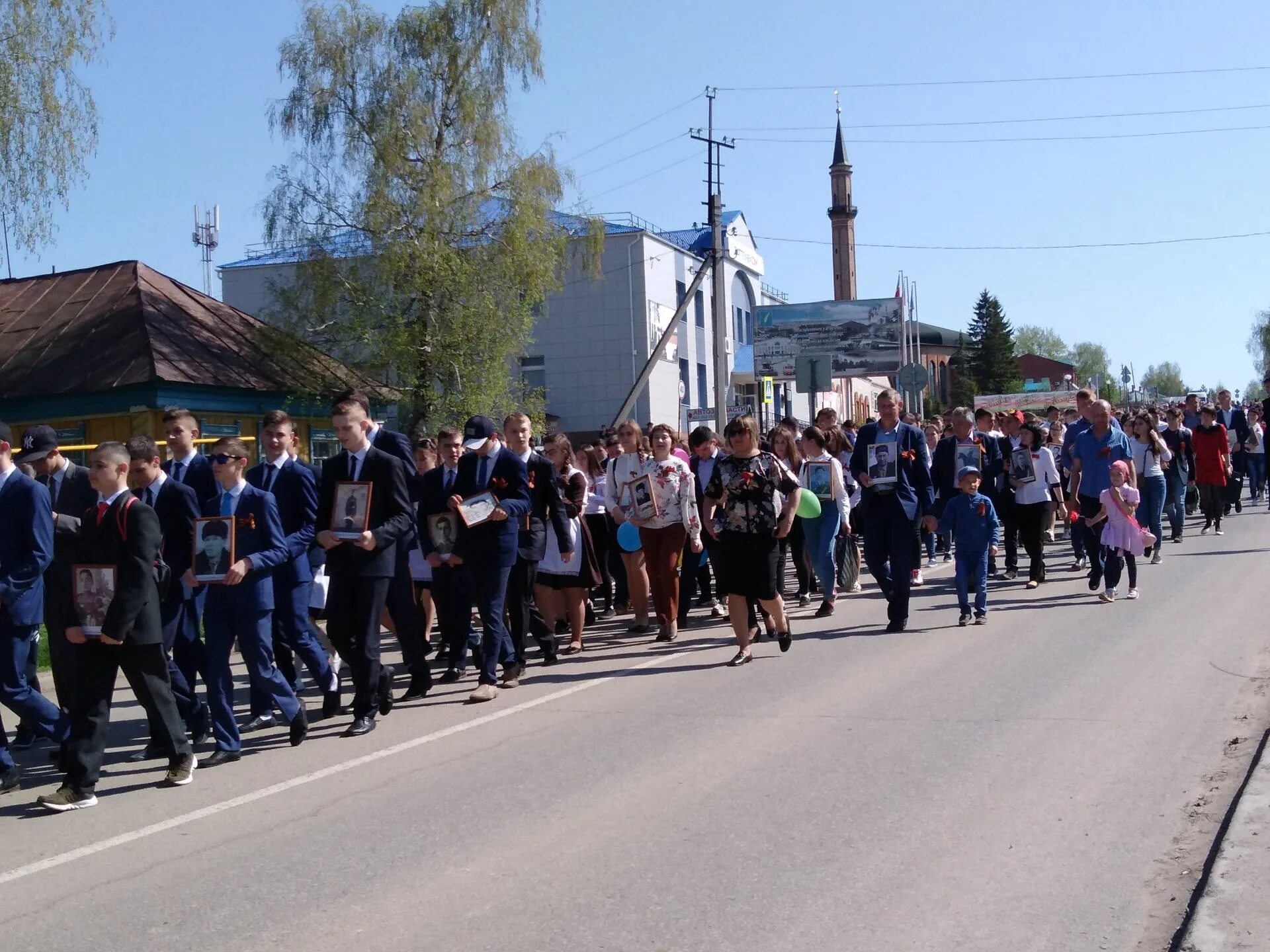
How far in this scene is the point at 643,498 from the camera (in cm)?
1198

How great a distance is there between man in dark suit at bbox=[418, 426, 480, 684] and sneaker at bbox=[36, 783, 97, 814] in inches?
128

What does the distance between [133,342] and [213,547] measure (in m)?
16.7

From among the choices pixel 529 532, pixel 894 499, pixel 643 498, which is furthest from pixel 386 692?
pixel 894 499

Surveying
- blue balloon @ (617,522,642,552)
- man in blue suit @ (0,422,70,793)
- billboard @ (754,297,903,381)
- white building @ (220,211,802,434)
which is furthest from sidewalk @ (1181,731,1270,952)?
billboard @ (754,297,903,381)

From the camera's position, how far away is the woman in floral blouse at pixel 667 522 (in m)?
11.9

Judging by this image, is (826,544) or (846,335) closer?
(826,544)

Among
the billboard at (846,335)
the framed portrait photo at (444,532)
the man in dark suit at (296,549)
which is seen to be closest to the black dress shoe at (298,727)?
the man in dark suit at (296,549)

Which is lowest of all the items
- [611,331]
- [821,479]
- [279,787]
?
[279,787]

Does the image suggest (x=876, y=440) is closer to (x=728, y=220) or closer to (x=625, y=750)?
(x=625, y=750)

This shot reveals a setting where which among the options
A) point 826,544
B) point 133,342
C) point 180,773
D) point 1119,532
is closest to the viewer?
point 180,773

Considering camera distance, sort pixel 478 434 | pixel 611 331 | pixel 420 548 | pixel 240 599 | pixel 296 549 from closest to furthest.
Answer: pixel 240 599 → pixel 296 549 → pixel 478 434 → pixel 420 548 → pixel 611 331

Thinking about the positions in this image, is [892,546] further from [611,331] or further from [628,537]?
[611,331]

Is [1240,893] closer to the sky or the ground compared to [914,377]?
closer to the ground

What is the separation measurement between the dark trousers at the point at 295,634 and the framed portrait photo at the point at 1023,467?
30.1 ft
